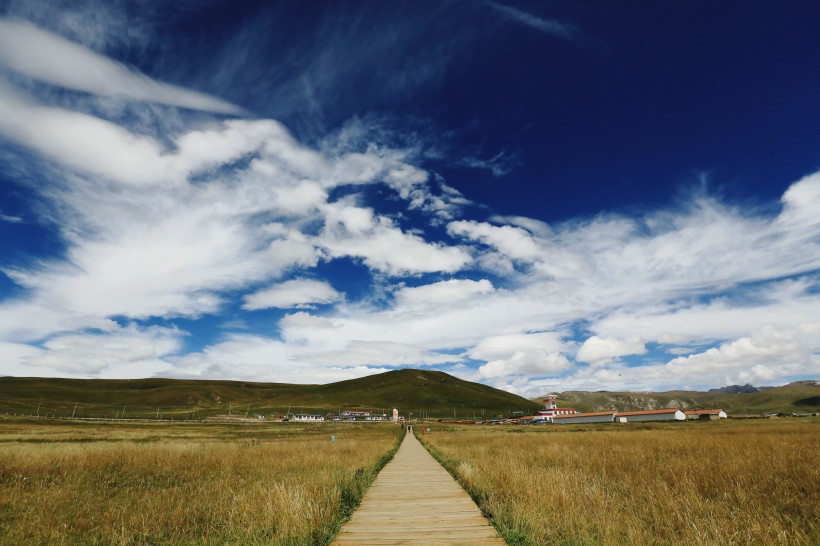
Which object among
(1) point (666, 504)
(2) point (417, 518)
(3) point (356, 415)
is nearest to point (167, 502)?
(2) point (417, 518)

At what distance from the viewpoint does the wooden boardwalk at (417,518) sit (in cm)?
713

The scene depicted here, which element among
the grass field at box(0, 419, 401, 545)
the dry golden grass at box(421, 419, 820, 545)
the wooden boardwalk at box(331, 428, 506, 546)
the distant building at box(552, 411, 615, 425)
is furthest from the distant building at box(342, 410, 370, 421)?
the wooden boardwalk at box(331, 428, 506, 546)

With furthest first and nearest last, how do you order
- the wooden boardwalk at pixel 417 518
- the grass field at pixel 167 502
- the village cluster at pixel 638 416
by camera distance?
the village cluster at pixel 638 416, the grass field at pixel 167 502, the wooden boardwalk at pixel 417 518

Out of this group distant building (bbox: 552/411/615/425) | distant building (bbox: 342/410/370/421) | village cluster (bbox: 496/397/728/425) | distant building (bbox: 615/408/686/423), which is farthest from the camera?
distant building (bbox: 342/410/370/421)

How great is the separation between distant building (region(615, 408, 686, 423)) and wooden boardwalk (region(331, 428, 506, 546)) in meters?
128

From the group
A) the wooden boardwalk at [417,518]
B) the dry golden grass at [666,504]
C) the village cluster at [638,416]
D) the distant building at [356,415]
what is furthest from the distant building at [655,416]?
the wooden boardwalk at [417,518]

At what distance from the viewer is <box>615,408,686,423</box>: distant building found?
120 m

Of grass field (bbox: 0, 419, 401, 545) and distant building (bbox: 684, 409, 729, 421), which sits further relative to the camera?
distant building (bbox: 684, 409, 729, 421)

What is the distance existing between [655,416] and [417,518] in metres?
145

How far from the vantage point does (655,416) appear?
415 feet

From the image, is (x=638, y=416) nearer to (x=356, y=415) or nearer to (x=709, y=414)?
(x=709, y=414)

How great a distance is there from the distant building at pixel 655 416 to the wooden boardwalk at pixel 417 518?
421ft

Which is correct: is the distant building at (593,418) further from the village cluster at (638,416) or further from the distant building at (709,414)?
the distant building at (709,414)

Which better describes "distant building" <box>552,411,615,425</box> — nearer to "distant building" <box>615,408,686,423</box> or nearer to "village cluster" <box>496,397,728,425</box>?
"village cluster" <box>496,397,728,425</box>
